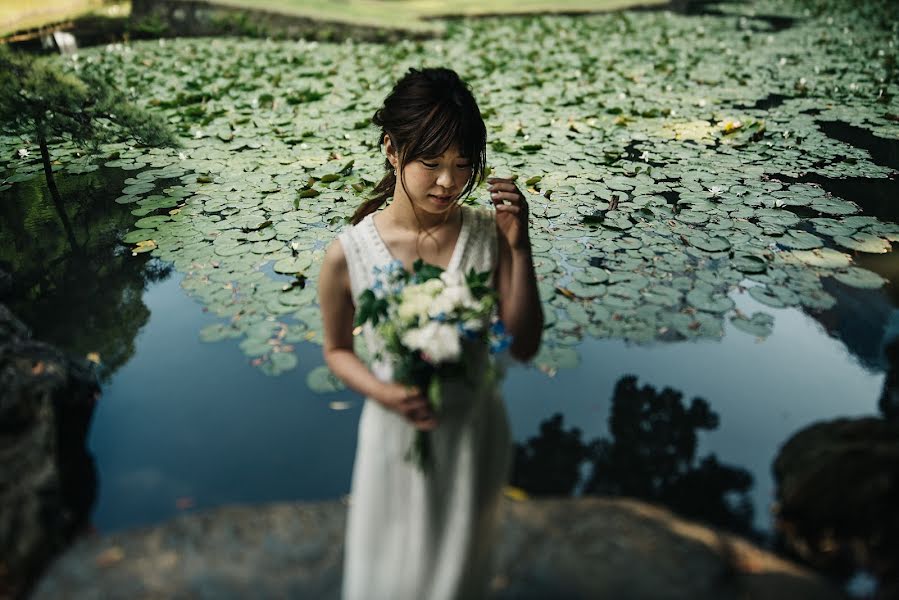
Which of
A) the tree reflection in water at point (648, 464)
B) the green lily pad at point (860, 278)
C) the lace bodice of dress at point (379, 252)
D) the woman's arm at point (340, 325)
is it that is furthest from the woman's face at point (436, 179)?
the green lily pad at point (860, 278)

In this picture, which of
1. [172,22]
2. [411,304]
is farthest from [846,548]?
[172,22]

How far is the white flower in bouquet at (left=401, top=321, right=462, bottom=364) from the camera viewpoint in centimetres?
125

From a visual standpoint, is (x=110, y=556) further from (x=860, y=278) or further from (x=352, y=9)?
(x=352, y=9)

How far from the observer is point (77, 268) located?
3.93m

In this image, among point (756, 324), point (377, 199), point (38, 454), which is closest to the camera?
point (377, 199)

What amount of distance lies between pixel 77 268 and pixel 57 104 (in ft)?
4.18

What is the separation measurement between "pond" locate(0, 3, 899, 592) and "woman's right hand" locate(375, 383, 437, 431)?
1183 millimetres

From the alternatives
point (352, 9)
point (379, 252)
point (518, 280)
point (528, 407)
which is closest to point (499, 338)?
point (518, 280)

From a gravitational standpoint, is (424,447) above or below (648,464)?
above

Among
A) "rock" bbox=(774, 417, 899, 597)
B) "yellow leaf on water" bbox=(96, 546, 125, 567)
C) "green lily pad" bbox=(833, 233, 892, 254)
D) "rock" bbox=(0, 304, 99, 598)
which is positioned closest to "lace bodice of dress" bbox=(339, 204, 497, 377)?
"yellow leaf on water" bbox=(96, 546, 125, 567)

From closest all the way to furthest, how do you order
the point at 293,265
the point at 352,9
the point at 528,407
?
the point at 528,407, the point at 293,265, the point at 352,9

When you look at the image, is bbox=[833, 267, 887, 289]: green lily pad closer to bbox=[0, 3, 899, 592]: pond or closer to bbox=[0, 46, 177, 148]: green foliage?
bbox=[0, 3, 899, 592]: pond

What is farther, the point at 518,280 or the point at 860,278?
the point at 860,278

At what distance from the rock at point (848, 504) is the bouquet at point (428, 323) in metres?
1.38
